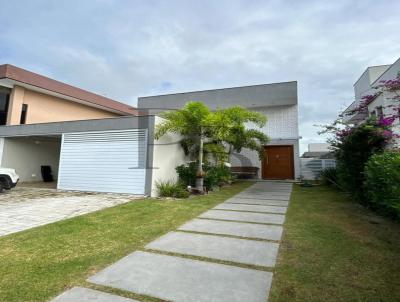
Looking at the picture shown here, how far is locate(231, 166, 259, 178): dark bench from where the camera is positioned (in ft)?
52.8

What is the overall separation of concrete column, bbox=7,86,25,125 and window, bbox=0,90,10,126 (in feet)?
1.34

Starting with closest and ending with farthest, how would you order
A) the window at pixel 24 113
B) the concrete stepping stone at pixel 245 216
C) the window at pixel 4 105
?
the concrete stepping stone at pixel 245 216 → the window at pixel 4 105 → the window at pixel 24 113

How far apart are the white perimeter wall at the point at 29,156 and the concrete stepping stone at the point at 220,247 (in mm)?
12649

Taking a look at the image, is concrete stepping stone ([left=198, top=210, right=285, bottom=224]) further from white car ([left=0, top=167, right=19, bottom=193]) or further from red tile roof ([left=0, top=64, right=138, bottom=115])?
red tile roof ([left=0, top=64, right=138, bottom=115])

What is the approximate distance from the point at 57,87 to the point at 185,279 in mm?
15577

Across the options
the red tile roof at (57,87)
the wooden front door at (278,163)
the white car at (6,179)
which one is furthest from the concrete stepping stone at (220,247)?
the red tile roof at (57,87)

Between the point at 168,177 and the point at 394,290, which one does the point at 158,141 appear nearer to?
the point at 168,177

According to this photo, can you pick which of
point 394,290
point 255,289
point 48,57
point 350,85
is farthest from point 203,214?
point 350,85

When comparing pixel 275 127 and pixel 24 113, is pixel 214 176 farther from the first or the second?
pixel 24 113

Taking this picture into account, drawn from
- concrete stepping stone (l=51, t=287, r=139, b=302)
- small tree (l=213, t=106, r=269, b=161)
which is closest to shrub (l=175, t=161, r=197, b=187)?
small tree (l=213, t=106, r=269, b=161)

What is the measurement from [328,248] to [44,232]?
4961mm

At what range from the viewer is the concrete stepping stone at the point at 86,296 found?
2.31 meters

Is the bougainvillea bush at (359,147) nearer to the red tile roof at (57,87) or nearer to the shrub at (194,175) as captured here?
the shrub at (194,175)

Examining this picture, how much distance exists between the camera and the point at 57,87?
1461 centimetres
